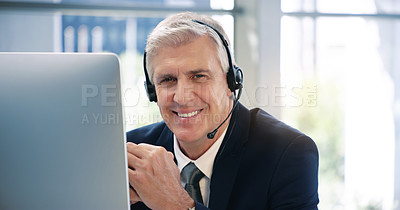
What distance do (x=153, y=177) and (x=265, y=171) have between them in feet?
1.60

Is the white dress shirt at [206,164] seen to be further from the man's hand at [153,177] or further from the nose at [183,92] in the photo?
the man's hand at [153,177]

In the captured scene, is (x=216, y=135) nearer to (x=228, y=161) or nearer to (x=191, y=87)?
(x=228, y=161)

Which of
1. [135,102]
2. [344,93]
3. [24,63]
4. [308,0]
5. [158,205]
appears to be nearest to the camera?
[24,63]

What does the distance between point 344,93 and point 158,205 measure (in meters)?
2.58

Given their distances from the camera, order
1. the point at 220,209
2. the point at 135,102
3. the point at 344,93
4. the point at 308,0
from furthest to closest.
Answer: the point at 344,93 → the point at 308,0 → the point at 135,102 → the point at 220,209

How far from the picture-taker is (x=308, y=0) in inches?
121

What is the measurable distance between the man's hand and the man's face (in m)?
0.37

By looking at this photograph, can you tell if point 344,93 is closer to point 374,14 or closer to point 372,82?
point 372,82

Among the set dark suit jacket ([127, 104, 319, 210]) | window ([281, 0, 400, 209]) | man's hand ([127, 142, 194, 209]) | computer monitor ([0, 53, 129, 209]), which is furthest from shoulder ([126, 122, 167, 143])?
window ([281, 0, 400, 209])

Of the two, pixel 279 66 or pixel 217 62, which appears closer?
pixel 217 62

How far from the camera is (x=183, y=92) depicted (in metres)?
1.45

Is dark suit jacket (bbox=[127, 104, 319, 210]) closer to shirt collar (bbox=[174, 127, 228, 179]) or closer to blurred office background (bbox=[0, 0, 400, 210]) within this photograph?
shirt collar (bbox=[174, 127, 228, 179])

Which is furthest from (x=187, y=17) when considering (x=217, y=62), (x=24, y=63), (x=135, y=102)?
(x=135, y=102)

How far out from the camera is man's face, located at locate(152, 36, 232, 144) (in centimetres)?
142
